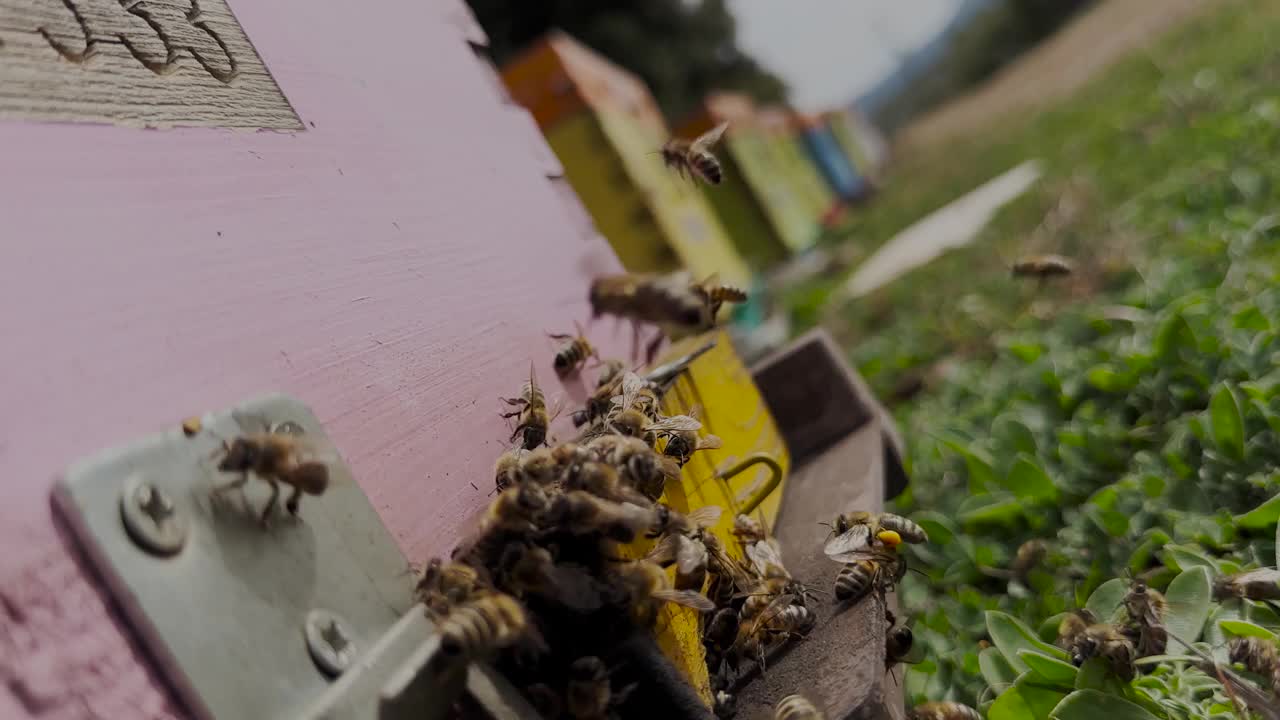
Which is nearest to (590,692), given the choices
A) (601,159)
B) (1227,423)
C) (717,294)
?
→ (717,294)

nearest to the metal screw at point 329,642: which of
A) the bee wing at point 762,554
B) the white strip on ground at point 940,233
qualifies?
the bee wing at point 762,554

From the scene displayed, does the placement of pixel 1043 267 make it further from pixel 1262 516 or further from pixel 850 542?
pixel 850 542

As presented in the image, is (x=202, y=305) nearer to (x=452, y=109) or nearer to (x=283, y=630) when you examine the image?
(x=283, y=630)

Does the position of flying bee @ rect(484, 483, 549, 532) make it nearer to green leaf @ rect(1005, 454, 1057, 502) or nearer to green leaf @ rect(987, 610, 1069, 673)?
green leaf @ rect(987, 610, 1069, 673)

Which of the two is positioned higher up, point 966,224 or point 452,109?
point 452,109

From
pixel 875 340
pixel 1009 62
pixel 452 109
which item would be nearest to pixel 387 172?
pixel 452 109

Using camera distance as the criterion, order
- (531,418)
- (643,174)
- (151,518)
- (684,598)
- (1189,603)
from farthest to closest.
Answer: (643,174) → (1189,603) → (531,418) → (684,598) → (151,518)
